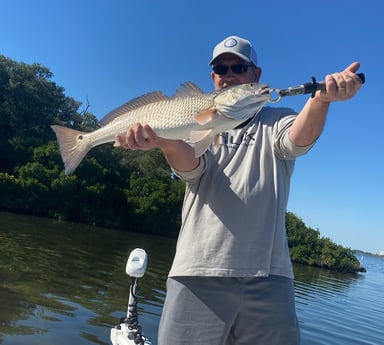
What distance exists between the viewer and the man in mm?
2660

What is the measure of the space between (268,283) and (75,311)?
7.98m

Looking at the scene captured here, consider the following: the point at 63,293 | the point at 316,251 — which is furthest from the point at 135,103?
the point at 316,251

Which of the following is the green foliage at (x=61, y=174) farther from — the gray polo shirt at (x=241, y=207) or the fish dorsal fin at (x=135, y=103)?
the gray polo shirt at (x=241, y=207)

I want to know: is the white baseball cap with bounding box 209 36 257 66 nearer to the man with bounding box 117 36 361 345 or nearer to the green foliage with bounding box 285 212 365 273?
the man with bounding box 117 36 361 345

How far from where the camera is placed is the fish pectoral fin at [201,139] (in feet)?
8.92

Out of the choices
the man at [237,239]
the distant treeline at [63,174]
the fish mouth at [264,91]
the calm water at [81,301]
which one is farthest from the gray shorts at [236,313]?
the distant treeline at [63,174]

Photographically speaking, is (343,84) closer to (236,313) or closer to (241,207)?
(241,207)

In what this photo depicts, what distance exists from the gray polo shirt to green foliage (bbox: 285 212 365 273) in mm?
53592

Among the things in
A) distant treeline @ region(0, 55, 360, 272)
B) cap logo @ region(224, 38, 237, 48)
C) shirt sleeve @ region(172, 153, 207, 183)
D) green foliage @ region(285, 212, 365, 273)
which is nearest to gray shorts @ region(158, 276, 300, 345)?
shirt sleeve @ region(172, 153, 207, 183)

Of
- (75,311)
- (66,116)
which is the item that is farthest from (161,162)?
(75,311)

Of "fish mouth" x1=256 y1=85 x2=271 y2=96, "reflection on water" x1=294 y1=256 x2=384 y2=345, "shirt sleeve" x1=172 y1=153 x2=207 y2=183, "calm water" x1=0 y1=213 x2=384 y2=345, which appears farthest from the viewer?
"reflection on water" x1=294 y1=256 x2=384 y2=345

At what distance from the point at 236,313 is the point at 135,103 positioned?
5.73 ft

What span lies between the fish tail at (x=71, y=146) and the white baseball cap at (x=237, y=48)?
4.29 ft

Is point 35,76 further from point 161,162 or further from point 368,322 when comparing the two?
point 368,322
